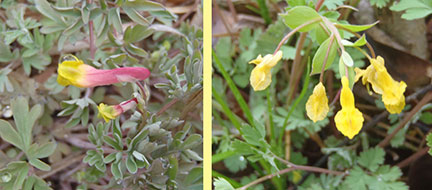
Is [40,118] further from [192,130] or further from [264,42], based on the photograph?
[264,42]

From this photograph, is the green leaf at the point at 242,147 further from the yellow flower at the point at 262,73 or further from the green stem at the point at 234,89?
the yellow flower at the point at 262,73

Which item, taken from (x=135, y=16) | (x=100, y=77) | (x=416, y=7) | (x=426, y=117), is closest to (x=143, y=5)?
(x=135, y=16)

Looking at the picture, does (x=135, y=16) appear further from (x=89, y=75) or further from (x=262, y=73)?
(x=262, y=73)

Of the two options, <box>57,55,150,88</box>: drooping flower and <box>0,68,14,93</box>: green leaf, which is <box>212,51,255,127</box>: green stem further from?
<box>0,68,14,93</box>: green leaf

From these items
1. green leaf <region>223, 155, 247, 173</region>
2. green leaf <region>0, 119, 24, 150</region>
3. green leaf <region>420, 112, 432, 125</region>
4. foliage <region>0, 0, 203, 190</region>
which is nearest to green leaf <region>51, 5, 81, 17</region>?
foliage <region>0, 0, 203, 190</region>

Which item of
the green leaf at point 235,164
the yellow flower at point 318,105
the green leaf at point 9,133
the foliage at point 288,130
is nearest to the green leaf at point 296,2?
the foliage at point 288,130

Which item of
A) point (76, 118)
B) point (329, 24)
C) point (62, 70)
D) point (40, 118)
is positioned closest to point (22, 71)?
point (40, 118)

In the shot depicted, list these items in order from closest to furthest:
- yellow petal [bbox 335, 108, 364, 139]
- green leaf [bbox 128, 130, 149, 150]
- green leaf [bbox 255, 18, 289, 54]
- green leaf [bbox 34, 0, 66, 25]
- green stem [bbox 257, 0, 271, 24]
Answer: yellow petal [bbox 335, 108, 364, 139]
green leaf [bbox 128, 130, 149, 150]
green leaf [bbox 34, 0, 66, 25]
green leaf [bbox 255, 18, 289, 54]
green stem [bbox 257, 0, 271, 24]

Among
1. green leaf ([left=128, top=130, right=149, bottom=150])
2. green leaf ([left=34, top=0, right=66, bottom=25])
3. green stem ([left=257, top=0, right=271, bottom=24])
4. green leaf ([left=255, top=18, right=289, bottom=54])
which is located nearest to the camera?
green leaf ([left=128, top=130, right=149, bottom=150])
